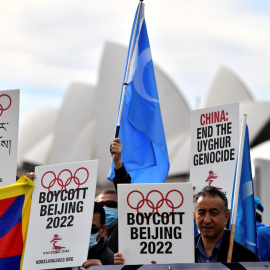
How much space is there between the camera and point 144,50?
27.5 ft

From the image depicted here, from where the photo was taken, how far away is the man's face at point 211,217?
5.50 m

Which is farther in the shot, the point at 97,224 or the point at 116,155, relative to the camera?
the point at 116,155

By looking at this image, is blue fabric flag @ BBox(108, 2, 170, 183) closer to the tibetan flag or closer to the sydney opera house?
the tibetan flag

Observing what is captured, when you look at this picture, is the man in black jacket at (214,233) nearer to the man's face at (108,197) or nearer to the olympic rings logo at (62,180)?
the olympic rings logo at (62,180)

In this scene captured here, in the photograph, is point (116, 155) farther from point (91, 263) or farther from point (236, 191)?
point (91, 263)

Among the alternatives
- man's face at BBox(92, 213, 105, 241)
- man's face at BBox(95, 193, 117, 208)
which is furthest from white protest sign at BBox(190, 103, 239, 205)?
man's face at BBox(92, 213, 105, 241)

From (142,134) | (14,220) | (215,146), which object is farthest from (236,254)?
(142,134)

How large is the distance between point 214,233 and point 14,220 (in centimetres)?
146

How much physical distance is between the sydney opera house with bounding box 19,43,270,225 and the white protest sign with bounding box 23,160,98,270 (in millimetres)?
31702

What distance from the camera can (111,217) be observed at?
270 inches

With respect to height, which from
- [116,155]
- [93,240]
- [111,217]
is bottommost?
→ [93,240]

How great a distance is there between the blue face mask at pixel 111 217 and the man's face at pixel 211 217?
1.42 meters

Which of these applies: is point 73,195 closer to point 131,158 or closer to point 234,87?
point 131,158

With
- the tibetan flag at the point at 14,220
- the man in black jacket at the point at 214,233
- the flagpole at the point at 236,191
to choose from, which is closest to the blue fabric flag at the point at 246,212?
the flagpole at the point at 236,191
